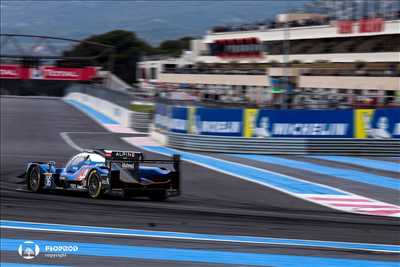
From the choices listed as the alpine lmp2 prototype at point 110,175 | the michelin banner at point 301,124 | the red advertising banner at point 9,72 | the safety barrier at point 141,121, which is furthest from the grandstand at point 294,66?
the red advertising banner at point 9,72

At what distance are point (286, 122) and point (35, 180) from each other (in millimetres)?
9571

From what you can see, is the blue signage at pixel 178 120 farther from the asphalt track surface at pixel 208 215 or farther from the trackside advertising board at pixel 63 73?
the trackside advertising board at pixel 63 73

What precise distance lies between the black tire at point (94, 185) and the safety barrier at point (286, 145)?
7999 mm

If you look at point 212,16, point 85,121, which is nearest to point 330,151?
point 212,16

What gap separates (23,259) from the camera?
6543 mm

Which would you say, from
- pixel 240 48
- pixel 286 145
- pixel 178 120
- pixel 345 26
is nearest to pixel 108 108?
pixel 240 48

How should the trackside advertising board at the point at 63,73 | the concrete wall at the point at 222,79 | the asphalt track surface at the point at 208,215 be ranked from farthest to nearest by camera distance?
the trackside advertising board at the point at 63,73
the concrete wall at the point at 222,79
the asphalt track surface at the point at 208,215

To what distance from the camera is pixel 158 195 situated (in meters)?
11.7

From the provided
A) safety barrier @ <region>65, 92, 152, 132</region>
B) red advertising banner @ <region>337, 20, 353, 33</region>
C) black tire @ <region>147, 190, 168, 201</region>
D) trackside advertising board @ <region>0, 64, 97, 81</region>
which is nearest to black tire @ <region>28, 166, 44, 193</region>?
black tire @ <region>147, 190, 168, 201</region>

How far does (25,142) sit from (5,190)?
37.7ft

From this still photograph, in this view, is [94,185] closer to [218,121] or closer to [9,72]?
[218,121]

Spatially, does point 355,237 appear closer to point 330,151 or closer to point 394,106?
point 394,106

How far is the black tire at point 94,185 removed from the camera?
11234 mm

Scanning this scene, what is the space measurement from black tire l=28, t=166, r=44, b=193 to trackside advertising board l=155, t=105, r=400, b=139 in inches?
332
